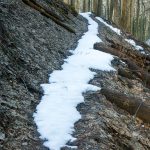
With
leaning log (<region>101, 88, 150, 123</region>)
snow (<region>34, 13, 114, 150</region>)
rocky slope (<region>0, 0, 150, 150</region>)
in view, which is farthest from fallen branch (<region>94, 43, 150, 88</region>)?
leaning log (<region>101, 88, 150, 123</region>)

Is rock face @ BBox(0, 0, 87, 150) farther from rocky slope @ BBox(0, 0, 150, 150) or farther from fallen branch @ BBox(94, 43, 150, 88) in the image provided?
fallen branch @ BBox(94, 43, 150, 88)

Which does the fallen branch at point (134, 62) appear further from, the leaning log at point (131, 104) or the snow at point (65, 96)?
the leaning log at point (131, 104)

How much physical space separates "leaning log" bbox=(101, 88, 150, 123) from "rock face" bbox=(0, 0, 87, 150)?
139 cm

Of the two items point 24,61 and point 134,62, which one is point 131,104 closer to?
point 24,61

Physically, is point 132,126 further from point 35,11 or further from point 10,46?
point 35,11

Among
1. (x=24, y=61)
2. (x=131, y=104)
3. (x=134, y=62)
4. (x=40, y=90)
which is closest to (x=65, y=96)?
(x=40, y=90)

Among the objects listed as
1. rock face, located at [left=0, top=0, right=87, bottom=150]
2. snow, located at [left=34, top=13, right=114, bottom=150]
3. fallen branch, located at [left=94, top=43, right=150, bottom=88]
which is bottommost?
fallen branch, located at [left=94, top=43, right=150, bottom=88]

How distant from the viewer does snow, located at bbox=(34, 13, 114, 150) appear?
5.43 metres

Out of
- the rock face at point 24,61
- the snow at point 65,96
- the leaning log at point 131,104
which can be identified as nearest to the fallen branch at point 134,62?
the snow at point 65,96

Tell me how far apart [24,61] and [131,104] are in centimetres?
243

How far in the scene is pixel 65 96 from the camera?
265 inches

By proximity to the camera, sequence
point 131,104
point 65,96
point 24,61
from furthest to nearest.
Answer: point 24,61 < point 131,104 < point 65,96

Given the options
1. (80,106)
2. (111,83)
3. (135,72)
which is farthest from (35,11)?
(80,106)

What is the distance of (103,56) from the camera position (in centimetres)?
993
